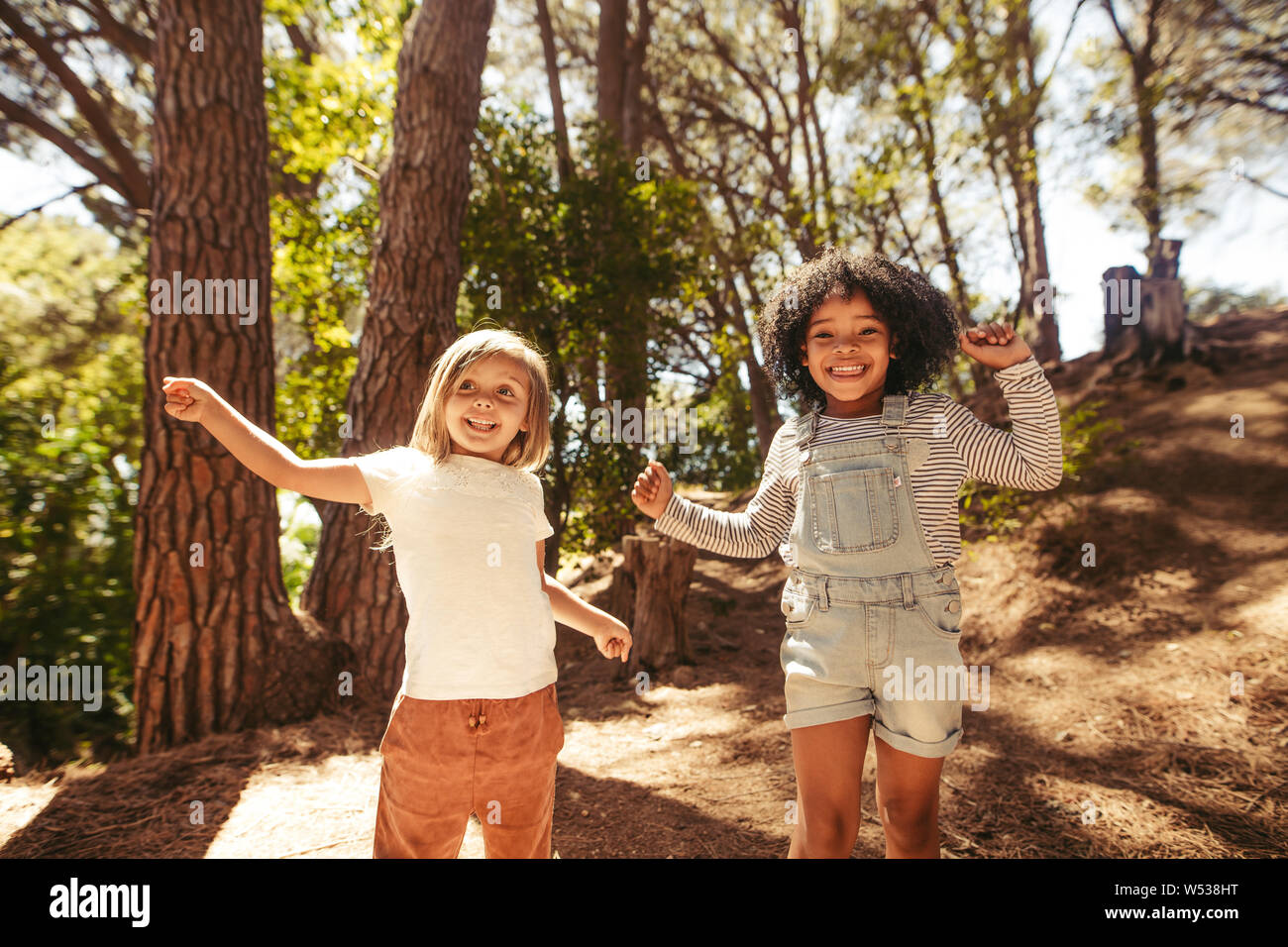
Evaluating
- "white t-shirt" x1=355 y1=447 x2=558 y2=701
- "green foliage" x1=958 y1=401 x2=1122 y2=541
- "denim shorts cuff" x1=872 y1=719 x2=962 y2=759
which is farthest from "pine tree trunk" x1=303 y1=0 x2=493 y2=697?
"green foliage" x1=958 y1=401 x2=1122 y2=541

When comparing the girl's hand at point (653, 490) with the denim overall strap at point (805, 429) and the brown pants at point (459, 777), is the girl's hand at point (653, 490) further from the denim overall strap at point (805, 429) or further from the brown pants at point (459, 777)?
the brown pants at point (459, 777)

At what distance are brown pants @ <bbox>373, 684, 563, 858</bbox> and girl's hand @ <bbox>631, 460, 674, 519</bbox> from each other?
62cm

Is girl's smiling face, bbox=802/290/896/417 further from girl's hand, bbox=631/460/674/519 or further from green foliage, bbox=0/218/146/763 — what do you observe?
green foliage, bbox=0/218/146/763

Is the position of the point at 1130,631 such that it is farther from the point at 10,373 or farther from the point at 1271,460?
the point at 10,373

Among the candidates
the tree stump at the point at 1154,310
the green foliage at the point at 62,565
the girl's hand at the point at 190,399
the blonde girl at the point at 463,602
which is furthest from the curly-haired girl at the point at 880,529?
the tree stump at the point at 1154,310

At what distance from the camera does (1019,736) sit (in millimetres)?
3850

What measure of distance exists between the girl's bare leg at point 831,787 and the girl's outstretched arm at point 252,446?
1.28m

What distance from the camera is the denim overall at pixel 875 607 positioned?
1772 mm

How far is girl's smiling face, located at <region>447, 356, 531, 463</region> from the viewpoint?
1959 mm

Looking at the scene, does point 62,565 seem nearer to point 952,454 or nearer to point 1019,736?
point 952,454

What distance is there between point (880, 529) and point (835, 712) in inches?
18.2

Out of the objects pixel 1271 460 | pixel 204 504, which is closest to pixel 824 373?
pixel 204 504

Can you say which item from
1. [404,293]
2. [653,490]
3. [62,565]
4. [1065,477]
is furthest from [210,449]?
[1065,477]
